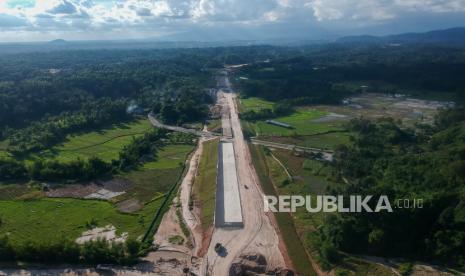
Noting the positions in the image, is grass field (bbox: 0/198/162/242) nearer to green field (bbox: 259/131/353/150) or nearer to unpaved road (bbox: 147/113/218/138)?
green field (bbox: 259/131/353/150)

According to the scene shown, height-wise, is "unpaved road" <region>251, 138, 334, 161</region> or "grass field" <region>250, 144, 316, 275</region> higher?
"unpaved road" <region>251, 138, 334, 161</region>

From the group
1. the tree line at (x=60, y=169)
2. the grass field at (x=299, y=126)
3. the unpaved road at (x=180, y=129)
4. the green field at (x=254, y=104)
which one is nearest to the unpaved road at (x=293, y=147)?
the grass field at (x=299, y=126)

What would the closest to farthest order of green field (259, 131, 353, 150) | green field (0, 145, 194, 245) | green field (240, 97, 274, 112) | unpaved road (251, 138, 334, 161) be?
green field (0, 145, 194, 245) < unpaved road (251, 138, 334, 161) < green field (259, 131, 353, 150) < green field (240, 97, 274, 112)

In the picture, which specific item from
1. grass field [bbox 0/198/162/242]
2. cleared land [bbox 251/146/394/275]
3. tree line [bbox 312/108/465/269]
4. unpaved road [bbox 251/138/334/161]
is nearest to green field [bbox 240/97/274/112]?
unpaved road [bbox 251/138/334/161]

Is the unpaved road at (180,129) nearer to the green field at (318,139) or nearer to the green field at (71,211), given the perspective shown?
the green field at (318,139)

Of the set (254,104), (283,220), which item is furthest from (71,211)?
(254,104)

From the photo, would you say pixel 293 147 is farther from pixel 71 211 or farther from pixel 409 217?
pixel 71 211
